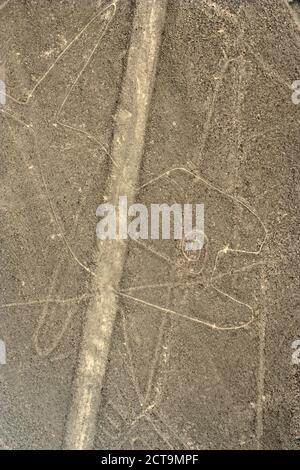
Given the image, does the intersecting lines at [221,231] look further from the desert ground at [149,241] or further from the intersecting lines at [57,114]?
the intersecting lines at [57,114]

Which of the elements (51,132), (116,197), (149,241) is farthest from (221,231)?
(51,132)

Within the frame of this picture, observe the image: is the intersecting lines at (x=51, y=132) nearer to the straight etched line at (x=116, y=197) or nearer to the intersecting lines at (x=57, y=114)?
the intersecting lines at (x=57, y=114)

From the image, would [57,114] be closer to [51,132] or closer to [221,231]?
[51,132]

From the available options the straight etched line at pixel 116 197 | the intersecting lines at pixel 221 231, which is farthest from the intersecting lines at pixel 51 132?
the intersecting lines at pixel 221 231

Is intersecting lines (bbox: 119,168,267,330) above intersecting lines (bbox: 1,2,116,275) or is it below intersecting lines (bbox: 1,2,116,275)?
below

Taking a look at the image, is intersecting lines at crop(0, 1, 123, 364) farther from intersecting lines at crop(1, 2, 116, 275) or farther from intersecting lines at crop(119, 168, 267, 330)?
intersecting lines at crop(119, 168, 267, 330)

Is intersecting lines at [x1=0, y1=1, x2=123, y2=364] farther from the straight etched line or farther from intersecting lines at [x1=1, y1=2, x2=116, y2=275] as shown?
the straight etched line

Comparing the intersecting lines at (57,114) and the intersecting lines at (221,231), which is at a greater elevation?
the intersecting lines at (57,114)

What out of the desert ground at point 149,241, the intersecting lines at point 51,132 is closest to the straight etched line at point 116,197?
the desert ground at point 149,241

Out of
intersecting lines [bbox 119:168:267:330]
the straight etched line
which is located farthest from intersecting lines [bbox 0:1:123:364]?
intersecting lines [bbox 119:168:267:330]

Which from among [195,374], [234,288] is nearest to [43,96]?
A: [234,288]

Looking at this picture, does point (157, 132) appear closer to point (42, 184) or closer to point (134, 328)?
point (42, 184)
